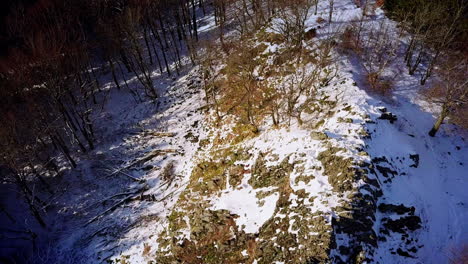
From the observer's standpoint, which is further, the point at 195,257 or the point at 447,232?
the point at 195,257

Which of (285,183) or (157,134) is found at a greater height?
(285,183)

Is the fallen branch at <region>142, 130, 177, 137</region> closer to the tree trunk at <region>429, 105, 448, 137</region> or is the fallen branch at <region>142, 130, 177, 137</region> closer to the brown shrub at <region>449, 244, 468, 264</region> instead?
the tree trunk at <region>429, 105, 448, 137</region>

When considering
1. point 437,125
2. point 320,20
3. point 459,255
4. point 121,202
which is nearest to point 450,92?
point 437,125

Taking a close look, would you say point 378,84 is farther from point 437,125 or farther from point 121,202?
point 121,202

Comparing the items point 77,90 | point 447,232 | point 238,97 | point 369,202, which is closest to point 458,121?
point 447,232

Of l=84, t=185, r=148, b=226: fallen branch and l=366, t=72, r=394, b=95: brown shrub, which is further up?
l=366, t=72, r=394, b=95: brown shrub

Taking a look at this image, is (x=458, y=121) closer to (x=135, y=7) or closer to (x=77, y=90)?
(x=135, y=7)

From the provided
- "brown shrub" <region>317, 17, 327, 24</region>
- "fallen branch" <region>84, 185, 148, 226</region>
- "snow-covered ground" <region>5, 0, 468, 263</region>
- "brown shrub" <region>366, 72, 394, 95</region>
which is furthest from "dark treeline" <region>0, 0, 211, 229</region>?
"brown shrub" <region>366, 72, 394, 95</region>

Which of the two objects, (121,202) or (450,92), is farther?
(121,202)

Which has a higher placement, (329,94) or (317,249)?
(329,94)

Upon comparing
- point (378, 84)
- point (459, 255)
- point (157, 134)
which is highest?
point (378, 84)

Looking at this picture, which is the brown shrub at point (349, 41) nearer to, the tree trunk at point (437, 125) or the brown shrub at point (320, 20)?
the brown shrub at point (320, 20)
